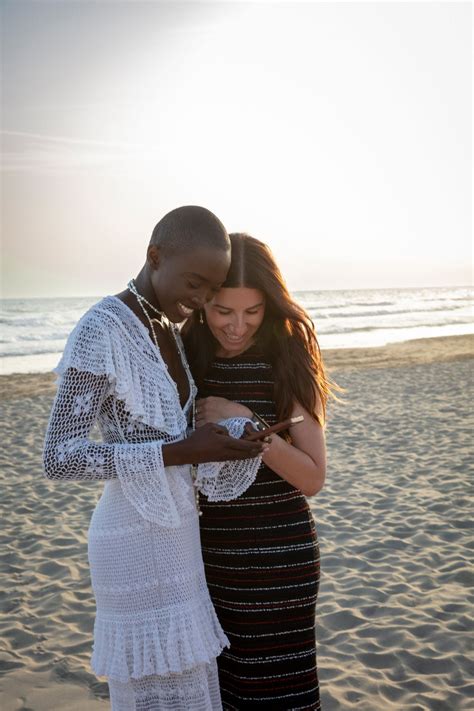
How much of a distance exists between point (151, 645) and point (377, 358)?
A: 1795cm

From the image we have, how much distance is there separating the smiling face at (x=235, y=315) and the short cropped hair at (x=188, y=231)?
0.33 metres

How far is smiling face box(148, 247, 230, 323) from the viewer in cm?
203

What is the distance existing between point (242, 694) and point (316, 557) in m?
0.52

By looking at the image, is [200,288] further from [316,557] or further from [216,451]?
[316,557]

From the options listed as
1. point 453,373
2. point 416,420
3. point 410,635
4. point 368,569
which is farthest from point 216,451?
point 453,373

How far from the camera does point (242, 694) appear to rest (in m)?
2.40

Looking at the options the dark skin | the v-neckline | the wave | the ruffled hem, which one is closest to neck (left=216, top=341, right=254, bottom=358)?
the v-neckline

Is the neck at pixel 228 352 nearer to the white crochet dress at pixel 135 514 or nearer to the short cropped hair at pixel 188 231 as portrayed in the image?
the white crochet dress at pixel 135 514

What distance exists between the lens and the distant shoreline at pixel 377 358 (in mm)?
15125

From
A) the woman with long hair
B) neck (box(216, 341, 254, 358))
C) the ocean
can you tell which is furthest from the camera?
the ocean

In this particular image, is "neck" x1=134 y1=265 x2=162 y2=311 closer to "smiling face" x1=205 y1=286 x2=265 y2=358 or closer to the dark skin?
the dark skin

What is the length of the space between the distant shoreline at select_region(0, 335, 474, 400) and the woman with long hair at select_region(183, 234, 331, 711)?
39.7ft

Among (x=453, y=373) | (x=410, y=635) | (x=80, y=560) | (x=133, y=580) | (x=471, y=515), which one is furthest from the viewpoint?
(x=453, y=373)

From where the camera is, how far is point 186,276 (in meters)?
2.05
